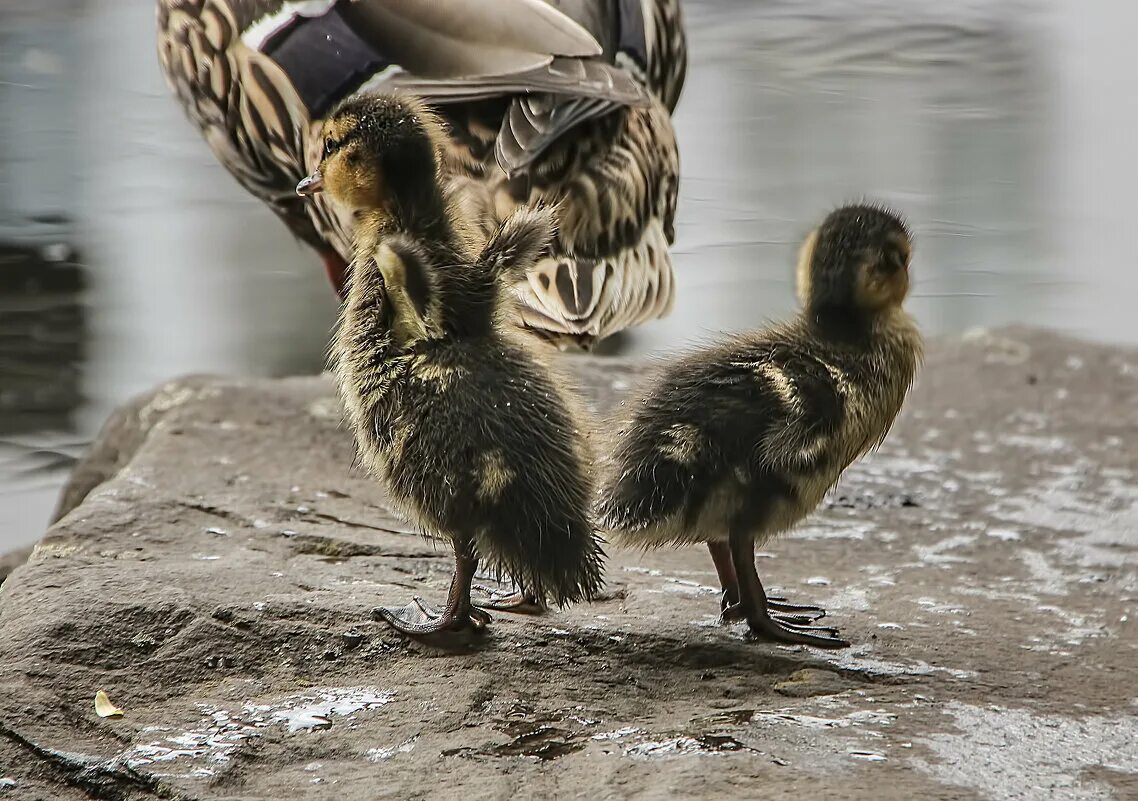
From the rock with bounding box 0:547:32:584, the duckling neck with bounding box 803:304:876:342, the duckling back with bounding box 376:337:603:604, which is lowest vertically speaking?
the rock with bounding box 0:547:32:584

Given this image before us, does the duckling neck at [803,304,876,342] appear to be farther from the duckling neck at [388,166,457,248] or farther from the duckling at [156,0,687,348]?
the duckling at [156,0,687,348]

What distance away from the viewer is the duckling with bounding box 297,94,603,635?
2.31 m

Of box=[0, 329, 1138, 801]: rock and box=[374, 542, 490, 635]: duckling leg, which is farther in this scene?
box=[374, 542, 490, 635]: duckling leg

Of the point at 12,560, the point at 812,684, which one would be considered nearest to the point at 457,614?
the point at 812,684

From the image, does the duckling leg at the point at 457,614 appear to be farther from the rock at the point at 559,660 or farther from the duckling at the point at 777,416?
the duckling at the point at 777,416

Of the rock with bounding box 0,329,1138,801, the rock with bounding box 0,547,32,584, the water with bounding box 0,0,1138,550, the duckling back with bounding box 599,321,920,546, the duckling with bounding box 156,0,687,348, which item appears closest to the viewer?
the rock with bounding box 0,329,1138,801

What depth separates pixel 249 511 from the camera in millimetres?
3146

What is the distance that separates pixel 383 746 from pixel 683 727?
372mm

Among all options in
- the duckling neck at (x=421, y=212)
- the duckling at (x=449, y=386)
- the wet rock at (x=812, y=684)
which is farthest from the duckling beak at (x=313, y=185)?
the wet rock at (x=812, y=684)

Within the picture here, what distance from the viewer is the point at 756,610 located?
7.97 feet

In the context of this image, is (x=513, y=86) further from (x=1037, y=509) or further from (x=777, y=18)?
(x=777, y=18)

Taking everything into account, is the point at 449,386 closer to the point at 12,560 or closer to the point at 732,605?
the point at 732,605

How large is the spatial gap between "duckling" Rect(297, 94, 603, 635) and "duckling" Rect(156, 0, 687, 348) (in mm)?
471

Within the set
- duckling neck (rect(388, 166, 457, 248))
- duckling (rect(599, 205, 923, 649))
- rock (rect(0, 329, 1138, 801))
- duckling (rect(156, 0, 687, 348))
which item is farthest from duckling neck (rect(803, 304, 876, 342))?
duckling (rect(156, 0, 687, 348))
